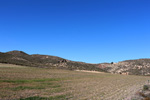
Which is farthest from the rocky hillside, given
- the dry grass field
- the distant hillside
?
the dry grass field

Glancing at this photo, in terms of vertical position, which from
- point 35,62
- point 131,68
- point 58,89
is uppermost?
point 35,62

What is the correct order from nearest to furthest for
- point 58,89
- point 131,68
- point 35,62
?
1. point 58,89
2. point 35,62
3. point 131,68

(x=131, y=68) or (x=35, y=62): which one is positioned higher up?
(x=35, y=62)

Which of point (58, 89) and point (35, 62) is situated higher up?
point (35, 62)

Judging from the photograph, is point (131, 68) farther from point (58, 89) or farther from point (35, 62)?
point (58, 89)

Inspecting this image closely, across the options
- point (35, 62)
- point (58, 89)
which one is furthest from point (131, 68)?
point (58, 89)

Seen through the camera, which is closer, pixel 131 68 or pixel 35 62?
pixel 35 62

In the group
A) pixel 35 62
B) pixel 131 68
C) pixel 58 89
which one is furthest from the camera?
pixel 131 68

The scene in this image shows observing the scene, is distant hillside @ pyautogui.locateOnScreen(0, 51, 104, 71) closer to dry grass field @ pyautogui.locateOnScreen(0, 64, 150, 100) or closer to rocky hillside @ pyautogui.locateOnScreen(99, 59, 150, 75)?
rocky hillside @ pyautogui.locateOnScreen(99, 59, 150, 75)

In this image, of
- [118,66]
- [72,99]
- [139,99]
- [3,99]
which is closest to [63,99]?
[72,99]

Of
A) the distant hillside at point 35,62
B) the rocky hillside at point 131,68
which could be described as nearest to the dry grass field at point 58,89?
the distant hillside at point 35,62

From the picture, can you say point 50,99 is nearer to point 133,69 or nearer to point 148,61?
point 133,69

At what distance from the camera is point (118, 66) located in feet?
415

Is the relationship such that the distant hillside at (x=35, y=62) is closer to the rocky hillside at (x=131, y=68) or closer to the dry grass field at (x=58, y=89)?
the rocky hillside at (x=131, y=68)
